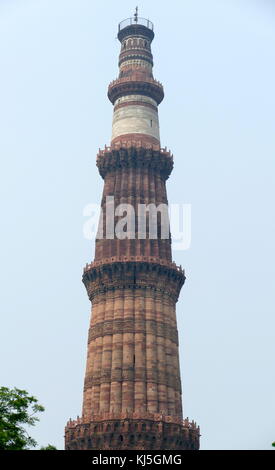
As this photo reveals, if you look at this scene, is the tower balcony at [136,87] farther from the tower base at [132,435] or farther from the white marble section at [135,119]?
the tower base at [132,435]

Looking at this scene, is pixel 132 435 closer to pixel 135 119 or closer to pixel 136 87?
pixel 135 119

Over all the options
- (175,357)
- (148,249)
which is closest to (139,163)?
(148,249)

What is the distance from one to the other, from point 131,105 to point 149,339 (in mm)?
25291

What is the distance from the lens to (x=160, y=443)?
5253cm

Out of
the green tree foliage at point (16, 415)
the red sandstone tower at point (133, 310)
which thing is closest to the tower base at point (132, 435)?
the red sandstone tower at point (133, 310)

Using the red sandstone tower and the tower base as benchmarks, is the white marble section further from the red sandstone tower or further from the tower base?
the tower base

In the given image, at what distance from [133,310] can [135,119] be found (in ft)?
67.8

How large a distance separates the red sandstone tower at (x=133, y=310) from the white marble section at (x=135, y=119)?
0.33 feet

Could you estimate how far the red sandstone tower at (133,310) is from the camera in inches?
2115

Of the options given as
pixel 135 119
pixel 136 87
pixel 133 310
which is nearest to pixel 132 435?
A: pixel 133 310

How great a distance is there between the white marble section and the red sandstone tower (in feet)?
0.33
